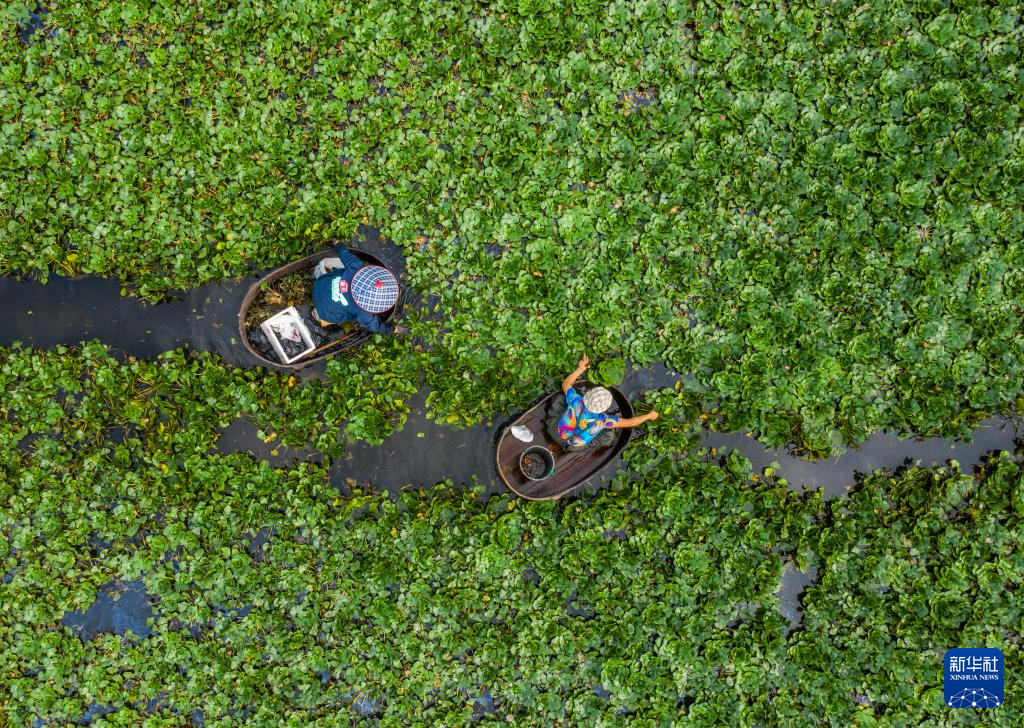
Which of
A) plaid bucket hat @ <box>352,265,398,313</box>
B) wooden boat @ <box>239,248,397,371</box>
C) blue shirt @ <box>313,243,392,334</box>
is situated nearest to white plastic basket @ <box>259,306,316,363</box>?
wooden boat @ <box>239,248,397,371</box>

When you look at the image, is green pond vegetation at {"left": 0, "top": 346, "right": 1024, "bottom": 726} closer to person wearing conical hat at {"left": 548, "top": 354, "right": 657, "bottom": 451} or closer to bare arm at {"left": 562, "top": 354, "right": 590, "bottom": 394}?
person wearing conical hat at {"left": 548, "top": 354, "right": 657, "bottom": 451}

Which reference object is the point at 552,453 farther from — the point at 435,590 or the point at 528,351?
the point at 435,590

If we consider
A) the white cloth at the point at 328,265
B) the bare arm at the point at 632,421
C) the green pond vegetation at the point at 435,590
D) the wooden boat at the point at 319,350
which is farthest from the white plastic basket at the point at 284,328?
the bare arm at the point at 632,421

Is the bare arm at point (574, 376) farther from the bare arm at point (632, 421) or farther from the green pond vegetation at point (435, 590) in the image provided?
the green pond vegetation at point (435, 590)

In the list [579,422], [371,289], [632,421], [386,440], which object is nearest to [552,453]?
[579,422]

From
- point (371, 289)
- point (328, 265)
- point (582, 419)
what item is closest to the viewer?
point (371, 289)

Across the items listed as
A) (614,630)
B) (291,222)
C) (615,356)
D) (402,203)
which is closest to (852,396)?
(615,356)
